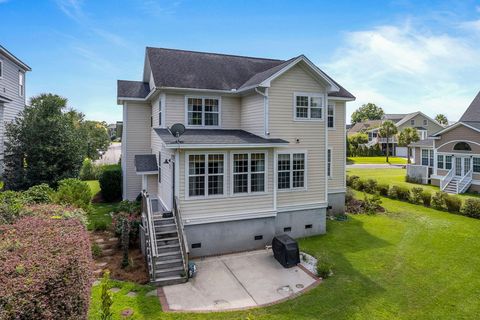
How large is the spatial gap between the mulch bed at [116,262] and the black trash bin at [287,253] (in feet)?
16.2

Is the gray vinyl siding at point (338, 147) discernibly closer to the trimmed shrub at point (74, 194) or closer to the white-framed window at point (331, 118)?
→ the white-framed window at point (331, 118)

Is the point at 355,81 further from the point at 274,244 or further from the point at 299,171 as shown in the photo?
the point at 274,244

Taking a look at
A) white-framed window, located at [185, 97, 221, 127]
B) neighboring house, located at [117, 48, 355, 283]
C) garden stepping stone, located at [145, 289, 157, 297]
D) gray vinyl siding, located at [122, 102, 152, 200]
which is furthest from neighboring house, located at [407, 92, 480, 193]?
garden stepping stone, located at [145, 289, 157, 297]

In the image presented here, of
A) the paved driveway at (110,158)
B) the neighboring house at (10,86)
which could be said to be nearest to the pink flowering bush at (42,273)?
the neighboring house at (10,86)

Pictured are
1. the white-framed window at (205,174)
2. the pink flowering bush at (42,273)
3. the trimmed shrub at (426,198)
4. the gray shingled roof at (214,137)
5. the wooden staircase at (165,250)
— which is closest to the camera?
the pink flowering bush at (42,273)

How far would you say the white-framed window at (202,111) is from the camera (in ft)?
50.8

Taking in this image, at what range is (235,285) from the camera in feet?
32.4

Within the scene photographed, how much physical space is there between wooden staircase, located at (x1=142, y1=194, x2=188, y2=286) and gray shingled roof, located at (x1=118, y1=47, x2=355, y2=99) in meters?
6.55

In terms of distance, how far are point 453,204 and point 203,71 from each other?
17933mm

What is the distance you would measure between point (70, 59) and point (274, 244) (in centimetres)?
1961

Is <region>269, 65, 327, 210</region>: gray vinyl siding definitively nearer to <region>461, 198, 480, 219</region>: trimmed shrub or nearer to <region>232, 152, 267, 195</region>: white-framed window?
<region>232, 152, 267, 195</region>: white-framed window

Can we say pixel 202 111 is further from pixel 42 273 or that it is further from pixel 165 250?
pixel 42 273

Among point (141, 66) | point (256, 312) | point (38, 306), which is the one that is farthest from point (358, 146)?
point (38, 306)

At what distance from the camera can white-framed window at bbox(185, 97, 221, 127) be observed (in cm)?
1548
